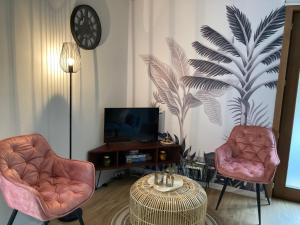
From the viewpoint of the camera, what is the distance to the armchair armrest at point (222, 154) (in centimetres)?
295

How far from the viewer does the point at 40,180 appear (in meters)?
2.34

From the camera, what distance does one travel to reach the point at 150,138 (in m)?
3.64

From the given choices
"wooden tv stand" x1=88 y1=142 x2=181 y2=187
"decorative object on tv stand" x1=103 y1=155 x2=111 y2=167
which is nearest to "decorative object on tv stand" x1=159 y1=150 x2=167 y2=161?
Result: "wooden tv stand" x1=88 y1=142 x2=181 y2=187

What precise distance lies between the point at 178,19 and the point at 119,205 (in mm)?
2354

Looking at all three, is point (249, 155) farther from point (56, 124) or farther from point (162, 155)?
point (56, 124)

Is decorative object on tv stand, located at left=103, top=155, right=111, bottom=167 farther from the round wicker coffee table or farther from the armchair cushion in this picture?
the armchair cushion

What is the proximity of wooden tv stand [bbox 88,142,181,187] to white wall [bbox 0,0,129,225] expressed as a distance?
14 centimetres

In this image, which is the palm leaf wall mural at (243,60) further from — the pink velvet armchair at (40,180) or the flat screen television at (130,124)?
the pink velvet armchair at (40,180)

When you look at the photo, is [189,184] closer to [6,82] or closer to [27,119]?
[27,119]

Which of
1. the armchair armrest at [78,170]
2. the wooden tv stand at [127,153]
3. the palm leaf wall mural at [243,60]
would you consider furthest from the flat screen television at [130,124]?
the armchair armrest at [78,170]

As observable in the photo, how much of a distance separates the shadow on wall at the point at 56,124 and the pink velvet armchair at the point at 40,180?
31cm

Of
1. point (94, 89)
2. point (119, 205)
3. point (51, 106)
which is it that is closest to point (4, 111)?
point (51, 106)

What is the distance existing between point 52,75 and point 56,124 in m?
0.49

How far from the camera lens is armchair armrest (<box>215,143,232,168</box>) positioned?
116 inches
